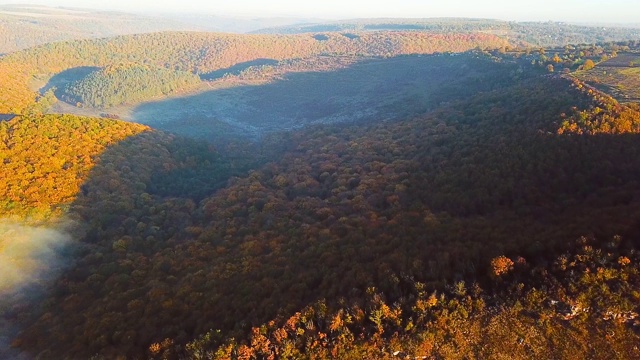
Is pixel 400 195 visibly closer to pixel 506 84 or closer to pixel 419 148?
pixel 419 148

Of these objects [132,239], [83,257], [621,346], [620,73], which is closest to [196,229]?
[132,239]

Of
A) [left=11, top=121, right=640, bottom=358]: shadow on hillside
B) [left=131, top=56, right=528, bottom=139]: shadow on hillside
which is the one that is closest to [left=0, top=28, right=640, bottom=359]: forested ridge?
[left=11, top=121, right=640, bottom=358]: shadow on hillside

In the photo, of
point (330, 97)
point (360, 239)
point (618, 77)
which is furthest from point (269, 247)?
point (330, 97)

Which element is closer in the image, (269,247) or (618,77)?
(269,247)

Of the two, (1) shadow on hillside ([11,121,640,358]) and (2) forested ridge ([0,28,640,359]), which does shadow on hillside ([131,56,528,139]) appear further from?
(1) shadow on hillside ([11,121,640,358])

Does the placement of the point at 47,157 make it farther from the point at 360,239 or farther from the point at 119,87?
the point at 119,87

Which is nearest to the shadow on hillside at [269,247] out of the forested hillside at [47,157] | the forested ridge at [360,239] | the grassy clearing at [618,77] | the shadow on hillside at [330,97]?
the forested ridge at [360,239]
